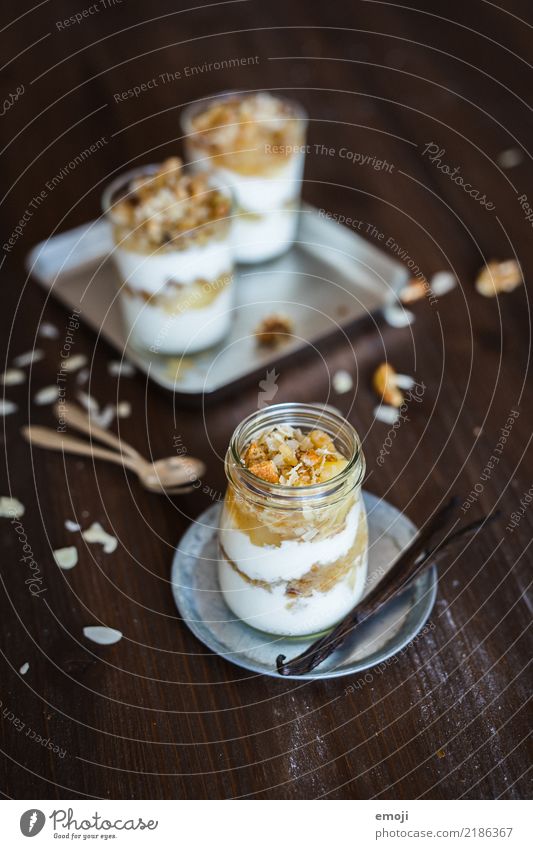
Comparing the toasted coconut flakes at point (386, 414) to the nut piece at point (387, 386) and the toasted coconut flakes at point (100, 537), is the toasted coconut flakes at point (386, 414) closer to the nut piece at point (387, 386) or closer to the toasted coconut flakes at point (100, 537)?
the nut piece at point (387, 386)

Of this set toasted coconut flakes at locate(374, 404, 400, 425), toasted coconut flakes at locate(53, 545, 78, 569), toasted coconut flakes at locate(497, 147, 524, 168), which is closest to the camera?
toasted coconut flakes at locate(53, 545, 78, 569)

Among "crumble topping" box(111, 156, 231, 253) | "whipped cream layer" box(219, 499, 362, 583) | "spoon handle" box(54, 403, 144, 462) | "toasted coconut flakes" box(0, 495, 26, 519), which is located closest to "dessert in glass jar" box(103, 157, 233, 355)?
"crumble topping" box(111, 156, 231, 253)

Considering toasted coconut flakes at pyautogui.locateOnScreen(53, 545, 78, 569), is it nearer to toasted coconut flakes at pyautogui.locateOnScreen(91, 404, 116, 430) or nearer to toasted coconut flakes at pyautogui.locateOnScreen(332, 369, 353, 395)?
toasted coconut flakes at pyautogui.locateOnScreen(91, 404, 116, 430)

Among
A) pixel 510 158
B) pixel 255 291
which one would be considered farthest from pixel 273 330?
pixel 510 158

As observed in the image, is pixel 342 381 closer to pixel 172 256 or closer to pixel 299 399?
pixel 299 399

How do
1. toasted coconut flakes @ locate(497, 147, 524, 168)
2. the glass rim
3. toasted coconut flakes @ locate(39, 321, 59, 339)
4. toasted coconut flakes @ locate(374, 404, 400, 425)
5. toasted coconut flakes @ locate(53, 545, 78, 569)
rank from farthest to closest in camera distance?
toasted coconut flakes @ locate(497, 147, 524, 168), toasted coconut flakes @ locate(39, 321, 59, 339), toasted coconut flakes @ locate(374, 404, 400, 425), toasted coconut flakes @ locate(53, 545, 78, 569), the glass rim

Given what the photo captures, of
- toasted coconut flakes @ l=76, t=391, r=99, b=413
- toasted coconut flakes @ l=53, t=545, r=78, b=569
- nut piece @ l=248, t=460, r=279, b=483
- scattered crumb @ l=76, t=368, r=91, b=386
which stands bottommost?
nut piece @ l=248, t=460, r=279, b=483

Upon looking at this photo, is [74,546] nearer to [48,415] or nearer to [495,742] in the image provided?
[48,415]
